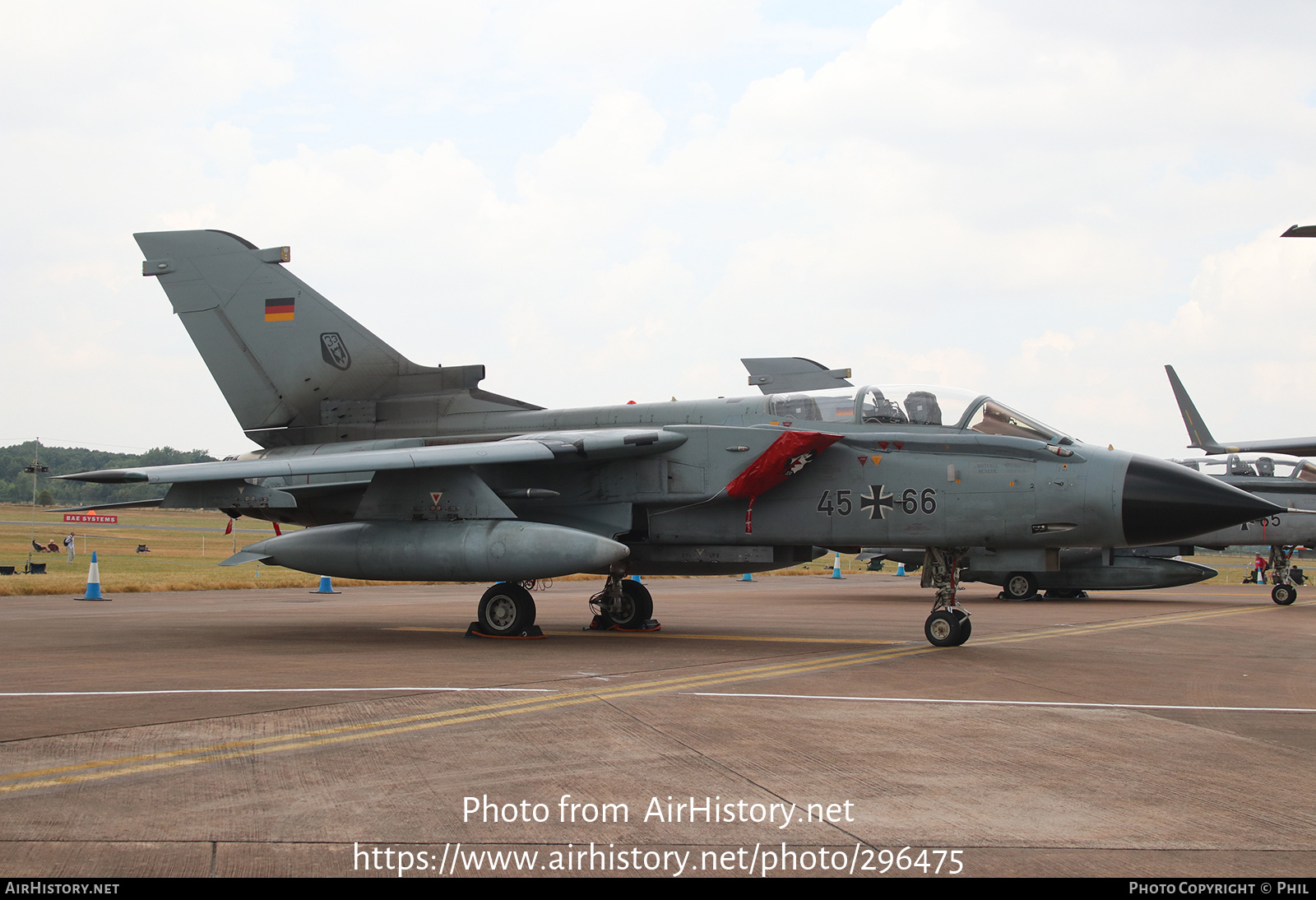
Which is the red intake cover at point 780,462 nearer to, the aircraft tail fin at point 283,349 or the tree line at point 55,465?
the aircraft tail fin at point 283,349

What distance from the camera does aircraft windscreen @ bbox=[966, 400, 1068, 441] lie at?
10.9 metres

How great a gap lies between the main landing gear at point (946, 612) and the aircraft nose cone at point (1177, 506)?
188 centimetres

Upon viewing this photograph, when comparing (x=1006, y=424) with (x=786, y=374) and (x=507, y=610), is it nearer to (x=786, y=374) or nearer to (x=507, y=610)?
(x=507, y=610)

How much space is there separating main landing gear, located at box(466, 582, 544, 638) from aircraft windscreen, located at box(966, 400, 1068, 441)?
5.56 meters

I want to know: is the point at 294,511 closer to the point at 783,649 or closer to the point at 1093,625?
the point at 783,649

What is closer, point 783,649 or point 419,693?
point 419,693

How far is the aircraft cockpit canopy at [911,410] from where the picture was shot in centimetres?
1104

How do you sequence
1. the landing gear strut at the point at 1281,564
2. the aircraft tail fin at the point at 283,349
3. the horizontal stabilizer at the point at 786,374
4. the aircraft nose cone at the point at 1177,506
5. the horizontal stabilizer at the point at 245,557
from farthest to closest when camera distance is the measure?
the landing gear strut at the point at 1281,564, the horizontal stabilizer at the point at 786,374, the aircraft tail fin at the point at 283,349, the horizontal stabilizer at the point at 245,557, the aircraft nose cone at the point at 1177,506

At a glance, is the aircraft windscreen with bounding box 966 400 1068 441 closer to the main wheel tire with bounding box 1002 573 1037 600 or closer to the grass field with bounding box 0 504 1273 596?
the main wheel tire with bounding box 1002 573 1037 600

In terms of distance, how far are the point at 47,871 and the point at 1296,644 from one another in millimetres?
14113

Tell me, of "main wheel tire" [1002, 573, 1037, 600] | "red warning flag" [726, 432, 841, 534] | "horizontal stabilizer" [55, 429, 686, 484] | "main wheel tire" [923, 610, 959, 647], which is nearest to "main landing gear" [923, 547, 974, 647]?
"main wheel tire" [923, 610, 959, 647]

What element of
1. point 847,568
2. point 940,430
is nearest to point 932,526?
point 940,430

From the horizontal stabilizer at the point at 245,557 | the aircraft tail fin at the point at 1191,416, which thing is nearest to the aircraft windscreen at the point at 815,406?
the horizontal stabilizer at the point at 245,557
